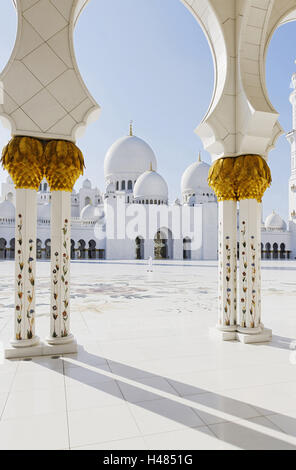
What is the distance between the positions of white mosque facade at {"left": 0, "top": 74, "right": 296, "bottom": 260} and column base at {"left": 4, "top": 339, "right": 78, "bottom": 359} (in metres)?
17.8

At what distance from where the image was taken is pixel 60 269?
2.41 meters

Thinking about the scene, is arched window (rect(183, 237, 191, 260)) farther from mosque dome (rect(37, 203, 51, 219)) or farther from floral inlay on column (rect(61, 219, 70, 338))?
floral inlay on column (rect(61, 219, 70, 338))

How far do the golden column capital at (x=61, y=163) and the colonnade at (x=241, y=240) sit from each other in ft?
3.78

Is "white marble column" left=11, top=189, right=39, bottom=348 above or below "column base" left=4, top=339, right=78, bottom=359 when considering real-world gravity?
above

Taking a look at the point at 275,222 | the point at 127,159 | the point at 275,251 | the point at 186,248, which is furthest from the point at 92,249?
the point at 275,222

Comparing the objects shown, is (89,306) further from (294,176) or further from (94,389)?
(294,176)

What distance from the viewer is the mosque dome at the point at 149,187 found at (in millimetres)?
22422

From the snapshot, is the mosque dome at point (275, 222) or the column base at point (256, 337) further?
the mosque dome at point (275, 222)

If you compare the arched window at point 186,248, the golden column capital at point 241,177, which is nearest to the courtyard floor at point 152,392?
the golden column capital at point 241,177

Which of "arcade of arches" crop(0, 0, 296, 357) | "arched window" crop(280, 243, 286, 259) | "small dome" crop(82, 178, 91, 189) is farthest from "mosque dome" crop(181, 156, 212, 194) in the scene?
"arcade of arches" crop(0, 0, 296, 357)

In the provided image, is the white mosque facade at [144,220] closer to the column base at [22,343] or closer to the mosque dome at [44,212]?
the mosque dome at [44,212]

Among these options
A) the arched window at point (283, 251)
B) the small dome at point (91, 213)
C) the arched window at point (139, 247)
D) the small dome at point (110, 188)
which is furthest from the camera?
the arched window at point (283, 251)

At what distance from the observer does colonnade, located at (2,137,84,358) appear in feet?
7.51

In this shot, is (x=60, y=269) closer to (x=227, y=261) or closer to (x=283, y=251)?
(x=227, y=261)
